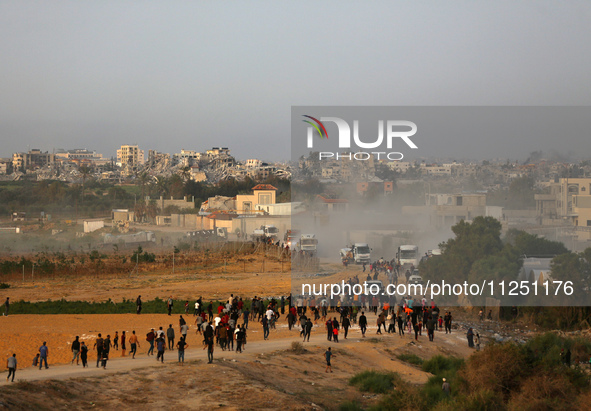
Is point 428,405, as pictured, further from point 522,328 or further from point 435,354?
point 522,328

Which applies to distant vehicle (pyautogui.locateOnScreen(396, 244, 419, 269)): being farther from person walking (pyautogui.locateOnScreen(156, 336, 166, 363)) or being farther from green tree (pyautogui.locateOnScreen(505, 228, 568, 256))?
person walking (pyautogui.locateOnScreen(156, 336, 166, 363))

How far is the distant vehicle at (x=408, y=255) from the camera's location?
139 feet

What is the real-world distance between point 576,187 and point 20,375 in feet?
112

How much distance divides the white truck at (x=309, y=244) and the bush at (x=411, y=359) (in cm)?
2691

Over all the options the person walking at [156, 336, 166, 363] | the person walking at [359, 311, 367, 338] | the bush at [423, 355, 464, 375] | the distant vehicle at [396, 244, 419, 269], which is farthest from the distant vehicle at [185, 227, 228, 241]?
the person walking at [156, 336, 166, 363]

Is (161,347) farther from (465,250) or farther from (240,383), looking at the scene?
(465,250)

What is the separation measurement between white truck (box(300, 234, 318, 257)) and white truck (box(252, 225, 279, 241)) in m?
17.0

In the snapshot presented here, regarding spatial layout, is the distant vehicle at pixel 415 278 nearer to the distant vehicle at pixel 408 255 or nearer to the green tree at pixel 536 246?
the distant vehicle at pixel 408 255

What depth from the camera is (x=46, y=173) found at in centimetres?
17050

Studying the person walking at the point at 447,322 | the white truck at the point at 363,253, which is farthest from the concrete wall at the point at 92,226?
the person walking at the point at 447,322

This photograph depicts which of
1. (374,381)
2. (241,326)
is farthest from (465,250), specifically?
(374,381)

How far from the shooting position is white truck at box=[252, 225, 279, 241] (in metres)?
69.4

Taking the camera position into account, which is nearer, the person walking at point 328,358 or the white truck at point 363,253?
the person walking at point 328,358

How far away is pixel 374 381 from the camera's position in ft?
67.1
